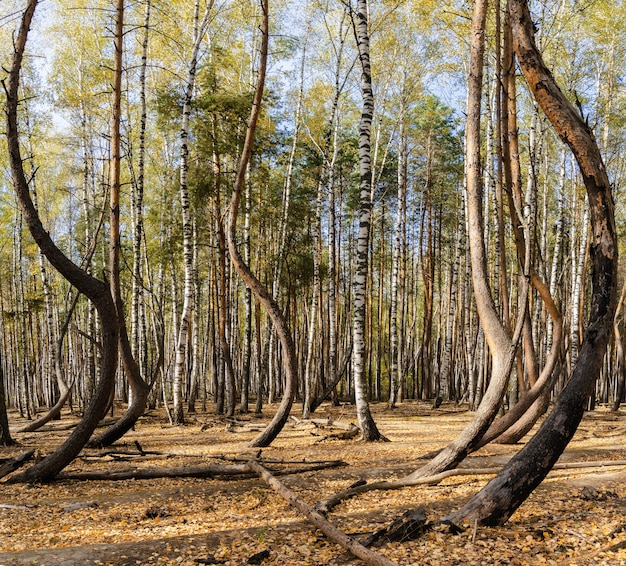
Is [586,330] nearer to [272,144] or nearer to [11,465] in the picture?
[11,465]

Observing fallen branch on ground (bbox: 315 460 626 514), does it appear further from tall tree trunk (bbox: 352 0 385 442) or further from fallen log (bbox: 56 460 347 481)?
tall tree trunk (bbox: 352 0 385 442)

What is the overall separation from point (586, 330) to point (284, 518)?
9.41ft

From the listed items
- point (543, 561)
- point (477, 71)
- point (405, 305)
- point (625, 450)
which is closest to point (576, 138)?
point (477, 71)

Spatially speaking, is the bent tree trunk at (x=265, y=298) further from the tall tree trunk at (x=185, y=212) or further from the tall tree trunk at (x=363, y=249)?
the tall tree trunk at (x=185, y=212)

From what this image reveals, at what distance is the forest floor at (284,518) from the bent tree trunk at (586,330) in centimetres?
26

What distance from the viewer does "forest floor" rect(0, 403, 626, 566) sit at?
3.52 meters

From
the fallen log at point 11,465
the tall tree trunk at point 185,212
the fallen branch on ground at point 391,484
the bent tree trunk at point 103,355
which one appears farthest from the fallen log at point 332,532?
the tall tree trunk at point 185,212

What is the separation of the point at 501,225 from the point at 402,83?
41.9 ft

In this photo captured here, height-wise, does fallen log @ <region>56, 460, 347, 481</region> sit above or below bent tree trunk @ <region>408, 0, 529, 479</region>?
below

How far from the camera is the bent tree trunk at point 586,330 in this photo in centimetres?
370

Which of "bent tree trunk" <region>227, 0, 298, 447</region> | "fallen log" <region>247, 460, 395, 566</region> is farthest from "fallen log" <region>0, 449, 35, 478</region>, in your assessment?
"bent tree trunk" <region>227, 0, 298, 447</region>

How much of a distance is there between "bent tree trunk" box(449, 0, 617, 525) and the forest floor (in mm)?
264

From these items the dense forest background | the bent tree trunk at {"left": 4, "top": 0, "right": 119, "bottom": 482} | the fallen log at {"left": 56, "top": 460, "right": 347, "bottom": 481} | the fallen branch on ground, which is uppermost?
the dense forest background

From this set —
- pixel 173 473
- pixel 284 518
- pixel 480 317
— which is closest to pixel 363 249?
pixel 480 317
